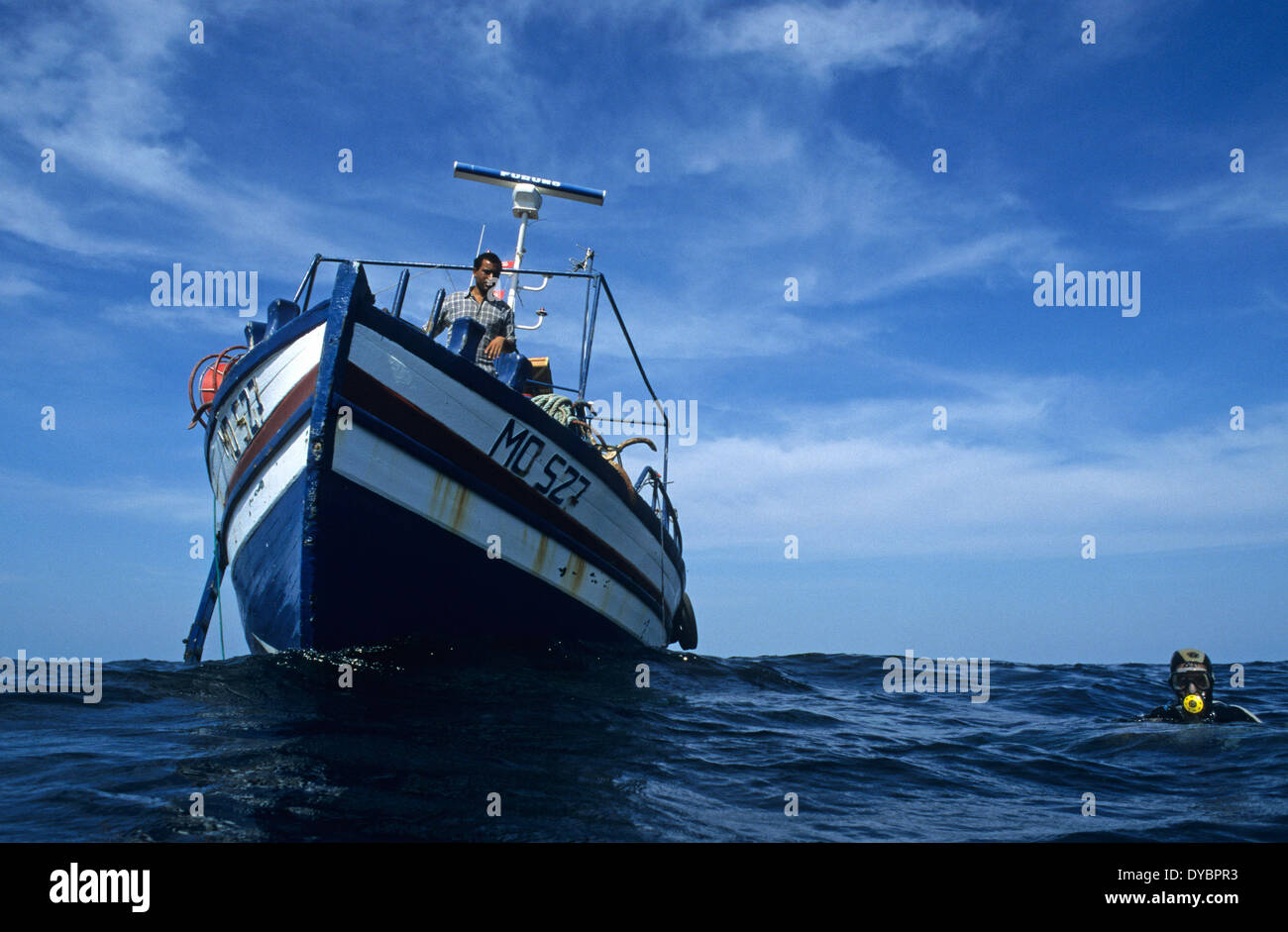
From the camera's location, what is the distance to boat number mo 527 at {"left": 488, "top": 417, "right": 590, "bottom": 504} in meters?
8.09

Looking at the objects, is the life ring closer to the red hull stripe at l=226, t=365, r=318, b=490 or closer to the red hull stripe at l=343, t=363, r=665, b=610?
the red hull stripe at l=343, t=363, r=665, b=610

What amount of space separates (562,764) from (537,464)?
147 inches

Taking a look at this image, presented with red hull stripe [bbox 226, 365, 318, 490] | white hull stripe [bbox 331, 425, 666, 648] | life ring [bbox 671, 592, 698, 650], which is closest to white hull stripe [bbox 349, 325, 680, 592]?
white hull stripe [bbox 331, 425, 666, 648]

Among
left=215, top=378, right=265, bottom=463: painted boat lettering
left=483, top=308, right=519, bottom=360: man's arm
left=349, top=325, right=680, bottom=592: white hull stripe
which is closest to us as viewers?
left=349, top=325, right=680, bottom=592: white hull stripe

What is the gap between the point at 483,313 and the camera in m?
9.57

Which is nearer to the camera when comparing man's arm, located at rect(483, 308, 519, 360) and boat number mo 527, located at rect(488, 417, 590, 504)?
boat number mo 527, located at rect(488, 417, 590, 504)

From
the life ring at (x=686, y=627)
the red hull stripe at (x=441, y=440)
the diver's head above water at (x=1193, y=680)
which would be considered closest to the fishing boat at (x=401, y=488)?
the red hull stripe at (x=441, y=440)

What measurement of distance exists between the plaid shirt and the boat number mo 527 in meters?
1.74

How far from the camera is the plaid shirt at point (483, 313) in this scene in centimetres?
955

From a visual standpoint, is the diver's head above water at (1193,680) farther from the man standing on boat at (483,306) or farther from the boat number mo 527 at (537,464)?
the man standing on boat at (483,306)

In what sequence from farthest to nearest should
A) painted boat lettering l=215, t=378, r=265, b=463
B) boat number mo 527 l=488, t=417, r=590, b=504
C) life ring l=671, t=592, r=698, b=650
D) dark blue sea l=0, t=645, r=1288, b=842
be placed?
life ring l=671, t=592, r=698, b=650 → painted boat lettering l=215, t=378, r=265, b=463 → boat number mo 527 l=488, t=417, r=590, b=504 → dark blue sea l=0, t=645, r=1288, b=842
